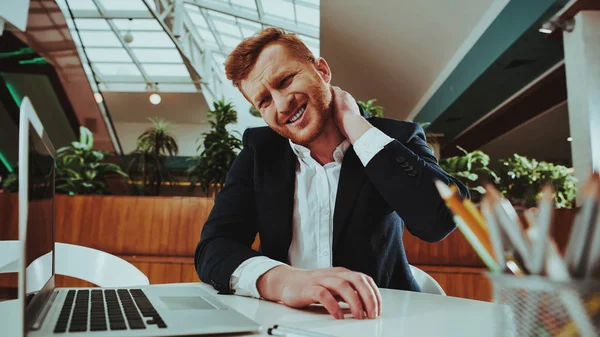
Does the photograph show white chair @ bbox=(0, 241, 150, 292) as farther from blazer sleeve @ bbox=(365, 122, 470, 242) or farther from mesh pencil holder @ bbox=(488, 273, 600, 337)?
mesh pencil holder @ bbox=(488, 273, 600, 337)

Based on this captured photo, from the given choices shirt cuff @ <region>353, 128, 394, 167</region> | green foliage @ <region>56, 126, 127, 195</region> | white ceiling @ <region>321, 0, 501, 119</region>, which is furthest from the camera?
white ceiling @ <region>321, 0, 501, 119</region>

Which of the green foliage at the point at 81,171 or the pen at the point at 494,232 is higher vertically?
the green foliage at the point at 81,171

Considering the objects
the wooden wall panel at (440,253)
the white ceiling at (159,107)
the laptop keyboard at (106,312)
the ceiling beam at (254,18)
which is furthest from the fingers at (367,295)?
the white ceiling at (159,107)

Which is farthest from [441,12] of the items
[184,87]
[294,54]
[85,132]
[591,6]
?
[184,87]

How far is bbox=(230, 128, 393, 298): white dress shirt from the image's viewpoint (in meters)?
1.12

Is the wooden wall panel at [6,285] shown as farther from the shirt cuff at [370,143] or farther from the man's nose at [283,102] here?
the shirt cuff at [370,143]

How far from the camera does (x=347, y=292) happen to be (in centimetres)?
68

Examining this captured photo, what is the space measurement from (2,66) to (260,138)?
559 centimetres

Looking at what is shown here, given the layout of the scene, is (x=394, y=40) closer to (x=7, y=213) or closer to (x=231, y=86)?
(x=231, y=86)

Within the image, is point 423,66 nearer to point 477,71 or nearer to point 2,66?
point 477,71

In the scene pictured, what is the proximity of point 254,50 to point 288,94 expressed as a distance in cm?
16

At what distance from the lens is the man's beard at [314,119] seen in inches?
48.0

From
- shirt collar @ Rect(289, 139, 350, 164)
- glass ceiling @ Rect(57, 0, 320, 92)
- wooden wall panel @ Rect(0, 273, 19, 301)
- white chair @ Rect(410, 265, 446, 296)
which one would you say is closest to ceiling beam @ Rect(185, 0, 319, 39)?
glass ceiling @ Rect(57, 0, 320, 92)

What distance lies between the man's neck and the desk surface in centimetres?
55
